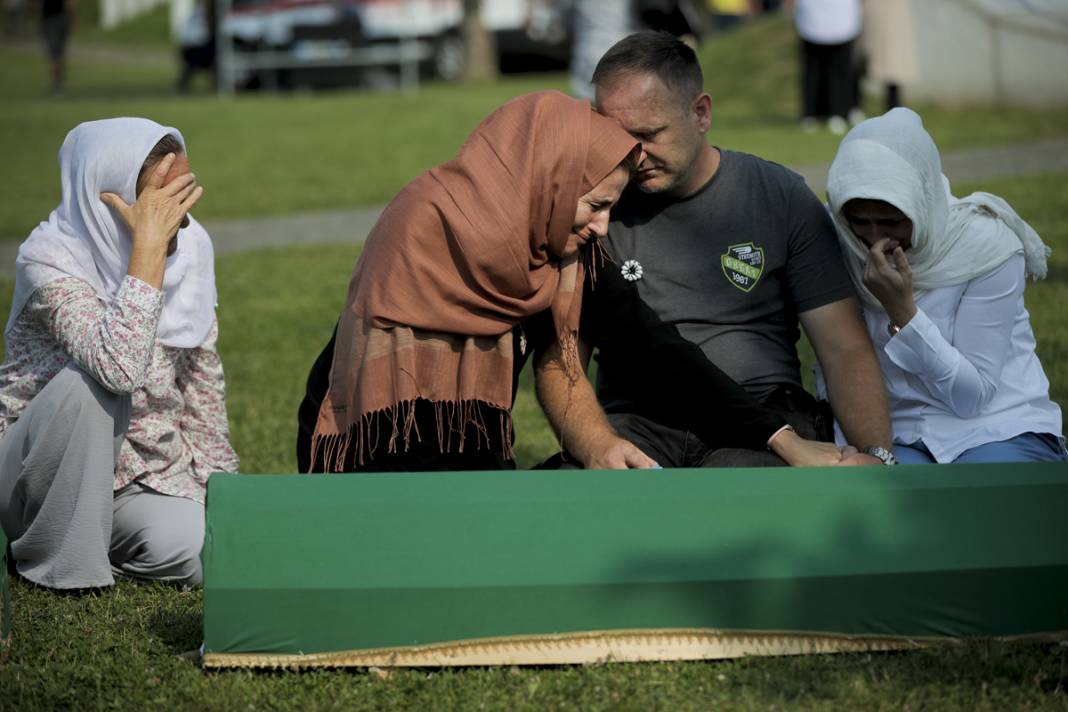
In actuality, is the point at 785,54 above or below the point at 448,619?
below

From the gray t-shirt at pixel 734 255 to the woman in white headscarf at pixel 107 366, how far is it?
51.8 inches

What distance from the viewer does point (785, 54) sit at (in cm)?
1922

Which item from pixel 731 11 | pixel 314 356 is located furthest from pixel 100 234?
pixel 731 11

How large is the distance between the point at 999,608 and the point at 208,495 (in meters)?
1.92

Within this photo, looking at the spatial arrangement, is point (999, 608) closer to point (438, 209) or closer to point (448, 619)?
point (448, 619)

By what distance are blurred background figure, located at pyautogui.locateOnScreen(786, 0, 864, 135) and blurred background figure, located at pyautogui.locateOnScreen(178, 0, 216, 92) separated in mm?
12379

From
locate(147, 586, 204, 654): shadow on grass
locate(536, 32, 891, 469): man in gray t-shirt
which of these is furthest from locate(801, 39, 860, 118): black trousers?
locate(147, 586, 204, 654): shadow on grass

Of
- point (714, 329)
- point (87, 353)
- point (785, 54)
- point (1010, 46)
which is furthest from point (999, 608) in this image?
point (785, 54)

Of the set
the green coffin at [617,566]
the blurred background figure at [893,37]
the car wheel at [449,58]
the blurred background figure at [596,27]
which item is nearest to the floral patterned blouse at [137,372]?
the green coffin at [617,566]

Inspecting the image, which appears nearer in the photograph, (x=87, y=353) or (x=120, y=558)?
(x=87, y=353)

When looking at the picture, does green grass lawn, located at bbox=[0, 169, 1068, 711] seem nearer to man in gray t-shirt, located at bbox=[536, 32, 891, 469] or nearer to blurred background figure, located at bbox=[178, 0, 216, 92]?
man in gray t-shirt, located at bbox=[536, 32, 891, 469]

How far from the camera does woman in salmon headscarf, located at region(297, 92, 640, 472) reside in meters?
3.73

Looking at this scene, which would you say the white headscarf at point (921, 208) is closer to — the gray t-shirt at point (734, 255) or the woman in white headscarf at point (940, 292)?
the woman in white headscarf at point (940, 292)

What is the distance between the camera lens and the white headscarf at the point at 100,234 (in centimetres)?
418
